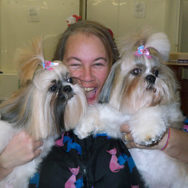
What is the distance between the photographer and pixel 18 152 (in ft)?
4.95

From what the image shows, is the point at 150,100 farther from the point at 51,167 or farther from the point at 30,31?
the point at 30,31

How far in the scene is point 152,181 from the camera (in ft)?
5.43

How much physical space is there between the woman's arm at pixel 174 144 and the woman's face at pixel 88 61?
48 centimetres

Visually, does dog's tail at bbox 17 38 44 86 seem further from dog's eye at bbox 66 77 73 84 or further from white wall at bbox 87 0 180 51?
white wall at bbox 87 0 180 51

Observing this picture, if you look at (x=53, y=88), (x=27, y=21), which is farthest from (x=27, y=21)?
(x=53, y=88)

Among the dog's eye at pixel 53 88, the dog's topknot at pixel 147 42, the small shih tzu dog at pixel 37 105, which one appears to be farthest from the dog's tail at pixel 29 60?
the dog's topknot at pixel 147 42

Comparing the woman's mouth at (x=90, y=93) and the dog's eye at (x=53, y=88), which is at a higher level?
the dog's eye at (x=53, y=88)

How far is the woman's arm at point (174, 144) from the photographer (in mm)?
1512

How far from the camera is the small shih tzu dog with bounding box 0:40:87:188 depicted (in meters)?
1.44

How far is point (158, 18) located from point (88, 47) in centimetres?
386

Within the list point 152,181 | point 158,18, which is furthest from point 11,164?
point 158,18

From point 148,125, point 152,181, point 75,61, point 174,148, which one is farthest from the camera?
point 75,61

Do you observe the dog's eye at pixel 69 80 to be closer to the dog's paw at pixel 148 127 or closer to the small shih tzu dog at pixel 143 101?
the small shih tzu dog at pixel 143 101

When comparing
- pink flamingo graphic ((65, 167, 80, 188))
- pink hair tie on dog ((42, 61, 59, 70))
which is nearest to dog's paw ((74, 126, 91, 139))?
pink flamingo graphic ((65, 167, 80, 188))
